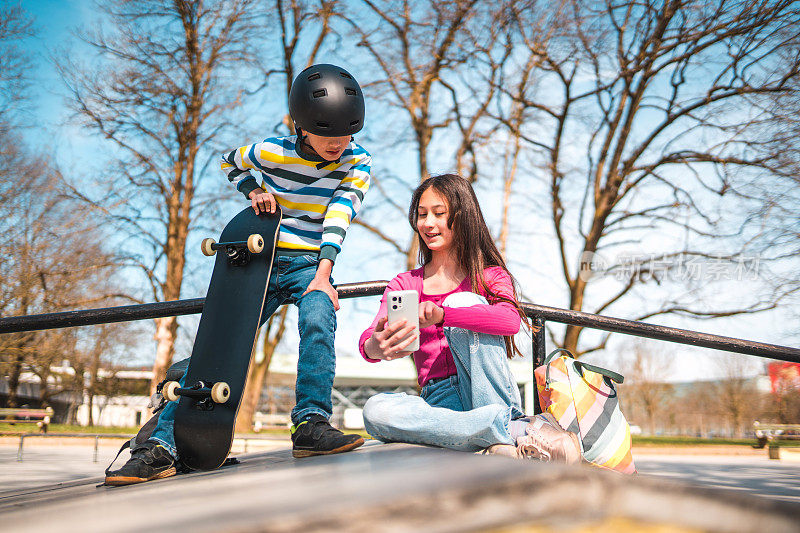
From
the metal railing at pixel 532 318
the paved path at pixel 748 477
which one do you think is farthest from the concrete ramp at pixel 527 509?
the metal railing at pixel 532 318

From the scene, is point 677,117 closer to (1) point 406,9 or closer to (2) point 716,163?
(2) point 716,163

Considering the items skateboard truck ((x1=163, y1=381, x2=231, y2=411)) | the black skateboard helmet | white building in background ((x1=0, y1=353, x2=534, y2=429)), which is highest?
the black skateboard helmet

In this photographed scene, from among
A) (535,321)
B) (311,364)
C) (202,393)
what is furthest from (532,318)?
(202,393)

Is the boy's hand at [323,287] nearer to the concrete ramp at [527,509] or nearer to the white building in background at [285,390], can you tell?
the concrete ramp at [527,509]

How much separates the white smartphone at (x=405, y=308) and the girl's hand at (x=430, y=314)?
0.14ft

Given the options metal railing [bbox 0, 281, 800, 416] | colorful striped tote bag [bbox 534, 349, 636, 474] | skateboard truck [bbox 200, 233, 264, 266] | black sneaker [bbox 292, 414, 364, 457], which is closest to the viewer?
black sneaker [bbox 292, 414, 364, 457]

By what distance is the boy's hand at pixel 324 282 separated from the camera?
205cm

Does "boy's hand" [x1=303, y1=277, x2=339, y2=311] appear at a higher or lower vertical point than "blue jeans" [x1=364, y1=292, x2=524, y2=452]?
higher

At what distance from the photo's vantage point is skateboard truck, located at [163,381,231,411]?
5.53ft

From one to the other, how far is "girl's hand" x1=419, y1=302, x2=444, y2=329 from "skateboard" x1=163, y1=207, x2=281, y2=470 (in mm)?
577

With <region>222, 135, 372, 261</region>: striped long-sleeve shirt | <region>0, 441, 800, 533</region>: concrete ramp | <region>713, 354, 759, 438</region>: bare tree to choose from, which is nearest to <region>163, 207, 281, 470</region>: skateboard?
<region>222, 135, 372, 261</region>: striped long-sleeve shirt

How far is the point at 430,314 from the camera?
1794 mm

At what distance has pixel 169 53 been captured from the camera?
33.5 ft

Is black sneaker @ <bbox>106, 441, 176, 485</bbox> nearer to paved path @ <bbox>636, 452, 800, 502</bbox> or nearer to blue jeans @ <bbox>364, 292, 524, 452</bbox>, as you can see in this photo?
blue jeans @ <bbox>364, 292, 524, 452</bbox>
